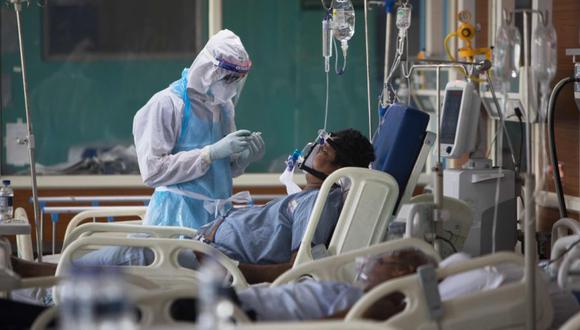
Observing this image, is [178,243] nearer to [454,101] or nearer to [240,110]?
[454,101]

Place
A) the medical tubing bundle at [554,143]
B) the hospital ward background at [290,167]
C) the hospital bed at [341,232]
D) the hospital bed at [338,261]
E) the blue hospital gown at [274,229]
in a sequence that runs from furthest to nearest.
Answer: the medical tubing bundle at [554,143] < the blue hospital gown at [274,229] < the hospital bed at [341,232] < the hospital bed at [338,261] < the hospital ward background at [290,167]

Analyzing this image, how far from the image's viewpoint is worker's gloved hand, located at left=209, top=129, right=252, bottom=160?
4465 millimetres

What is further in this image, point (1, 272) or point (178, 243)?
point (178, 243)

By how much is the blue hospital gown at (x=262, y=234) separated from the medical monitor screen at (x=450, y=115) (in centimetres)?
62

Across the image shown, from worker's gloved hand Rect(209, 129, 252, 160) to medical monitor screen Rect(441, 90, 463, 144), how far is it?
816 millimetres

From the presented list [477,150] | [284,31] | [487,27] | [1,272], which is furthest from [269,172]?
[1,272]

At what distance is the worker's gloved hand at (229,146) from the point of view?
446 cm

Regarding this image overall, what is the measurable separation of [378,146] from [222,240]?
0.69 meters

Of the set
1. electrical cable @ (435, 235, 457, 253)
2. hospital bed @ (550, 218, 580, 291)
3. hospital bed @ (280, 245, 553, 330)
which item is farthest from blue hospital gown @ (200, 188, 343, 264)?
hospital bed @ (280, 245, 553, 330)

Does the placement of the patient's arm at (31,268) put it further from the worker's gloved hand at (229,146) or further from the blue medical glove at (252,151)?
the blue medical glove at (252,151)

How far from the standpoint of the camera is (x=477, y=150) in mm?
4766

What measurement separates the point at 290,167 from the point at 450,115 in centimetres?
69

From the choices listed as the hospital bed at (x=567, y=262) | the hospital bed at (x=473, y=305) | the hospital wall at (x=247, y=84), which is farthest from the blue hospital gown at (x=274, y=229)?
the hospital wall at (x=247, y=84)

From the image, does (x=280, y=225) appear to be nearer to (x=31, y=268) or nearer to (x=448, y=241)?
(x=448, y=241)
